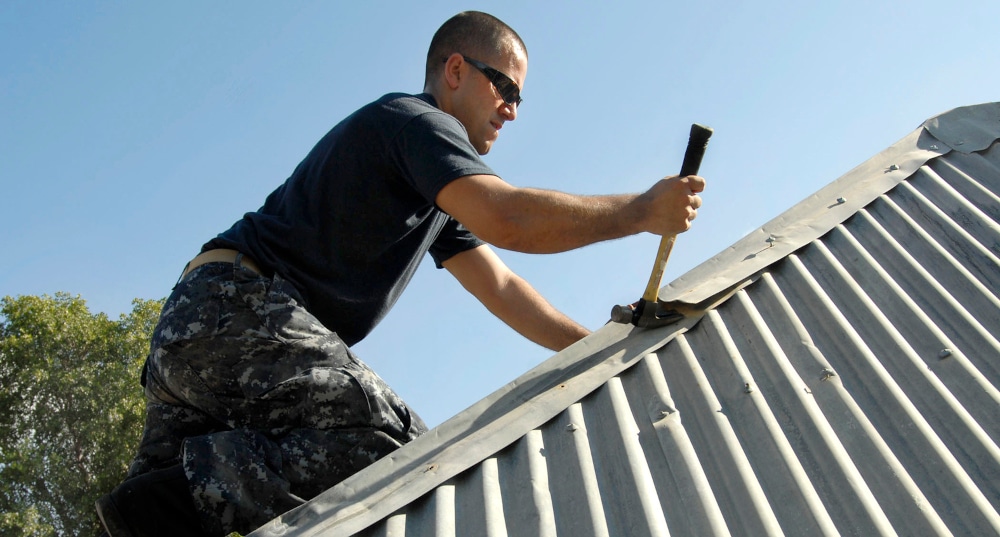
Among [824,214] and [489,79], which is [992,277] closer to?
[824,214]

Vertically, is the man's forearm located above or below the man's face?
below

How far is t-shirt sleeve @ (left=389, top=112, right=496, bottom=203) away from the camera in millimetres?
2881

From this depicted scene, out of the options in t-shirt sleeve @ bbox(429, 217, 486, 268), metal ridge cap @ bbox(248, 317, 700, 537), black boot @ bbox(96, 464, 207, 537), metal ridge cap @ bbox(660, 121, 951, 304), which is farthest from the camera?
t-shirt sleeve @ bbox(429, 217, 486, 268)

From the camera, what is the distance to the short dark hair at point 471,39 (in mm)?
3824

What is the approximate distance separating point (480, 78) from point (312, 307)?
127cm

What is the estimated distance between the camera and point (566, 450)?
7.56 feet

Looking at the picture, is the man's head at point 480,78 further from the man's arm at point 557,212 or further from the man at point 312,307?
the man's arm at point 557,212

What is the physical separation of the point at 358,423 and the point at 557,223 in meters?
0.95

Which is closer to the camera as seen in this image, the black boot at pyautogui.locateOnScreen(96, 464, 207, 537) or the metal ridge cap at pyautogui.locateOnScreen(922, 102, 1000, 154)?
the black boot at pyautogui.locateOnScreen(96, 464, 207, 537)

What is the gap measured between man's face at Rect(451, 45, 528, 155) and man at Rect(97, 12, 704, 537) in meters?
0.30

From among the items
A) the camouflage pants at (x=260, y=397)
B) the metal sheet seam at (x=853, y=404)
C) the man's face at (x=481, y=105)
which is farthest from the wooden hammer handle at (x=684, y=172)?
the man's face at (x=481, y=105)

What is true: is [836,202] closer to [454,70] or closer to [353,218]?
[454,70]

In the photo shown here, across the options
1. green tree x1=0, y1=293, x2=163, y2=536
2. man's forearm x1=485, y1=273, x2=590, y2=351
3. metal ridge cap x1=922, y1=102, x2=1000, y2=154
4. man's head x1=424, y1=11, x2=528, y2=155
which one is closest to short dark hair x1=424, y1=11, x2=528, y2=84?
man's head x1=424, y1=11, x2=528, y2=155

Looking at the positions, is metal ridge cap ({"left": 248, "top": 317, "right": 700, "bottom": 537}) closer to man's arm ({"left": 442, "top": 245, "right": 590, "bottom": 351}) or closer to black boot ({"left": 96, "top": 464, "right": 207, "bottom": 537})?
black boot ({"left": 96, "top": 464, "right": 207, "bottom": 537})
